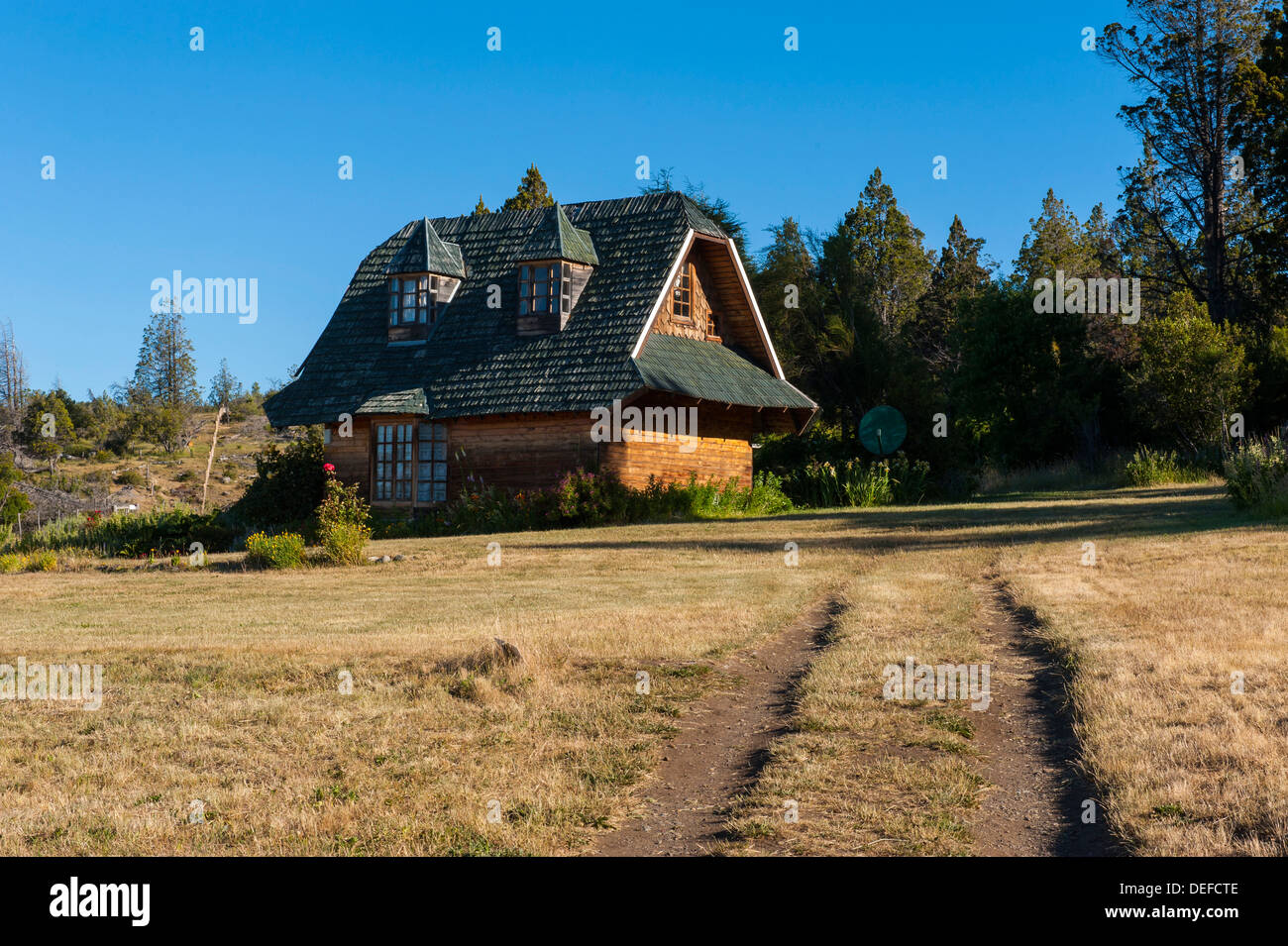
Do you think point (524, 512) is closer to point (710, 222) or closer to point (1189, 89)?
point (710, 222)

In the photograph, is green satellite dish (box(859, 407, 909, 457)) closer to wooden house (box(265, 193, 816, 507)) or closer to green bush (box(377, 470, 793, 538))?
wooden house (box(265, 193, 816, 507))

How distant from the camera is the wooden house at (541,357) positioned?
25.8 meters

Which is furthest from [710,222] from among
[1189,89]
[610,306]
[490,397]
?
[1189,89]

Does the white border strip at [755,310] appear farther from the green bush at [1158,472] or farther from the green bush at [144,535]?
the green bush at [144,535]

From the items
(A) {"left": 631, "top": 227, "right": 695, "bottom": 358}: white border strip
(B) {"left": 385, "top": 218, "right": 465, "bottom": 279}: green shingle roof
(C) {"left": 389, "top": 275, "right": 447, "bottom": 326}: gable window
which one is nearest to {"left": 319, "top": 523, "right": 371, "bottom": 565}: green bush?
(A) {"left": 631, "top": 227, "right": 695, "bottom": 358}: white border strip

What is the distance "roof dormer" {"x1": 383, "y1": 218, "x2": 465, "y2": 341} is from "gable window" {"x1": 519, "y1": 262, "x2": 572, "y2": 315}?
2491 millimetres

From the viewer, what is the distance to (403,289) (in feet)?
95.7

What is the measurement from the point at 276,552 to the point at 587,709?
41.3 feet

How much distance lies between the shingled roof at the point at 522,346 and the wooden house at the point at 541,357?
0.15 feet

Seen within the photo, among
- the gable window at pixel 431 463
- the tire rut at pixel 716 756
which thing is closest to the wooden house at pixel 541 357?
the gable window at pixel 431 463

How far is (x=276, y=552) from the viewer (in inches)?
758

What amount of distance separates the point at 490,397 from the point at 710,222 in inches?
298

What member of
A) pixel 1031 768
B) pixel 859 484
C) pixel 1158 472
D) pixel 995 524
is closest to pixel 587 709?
pixel 1031 768

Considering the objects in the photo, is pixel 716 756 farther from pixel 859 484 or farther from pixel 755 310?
pixel 755 310
